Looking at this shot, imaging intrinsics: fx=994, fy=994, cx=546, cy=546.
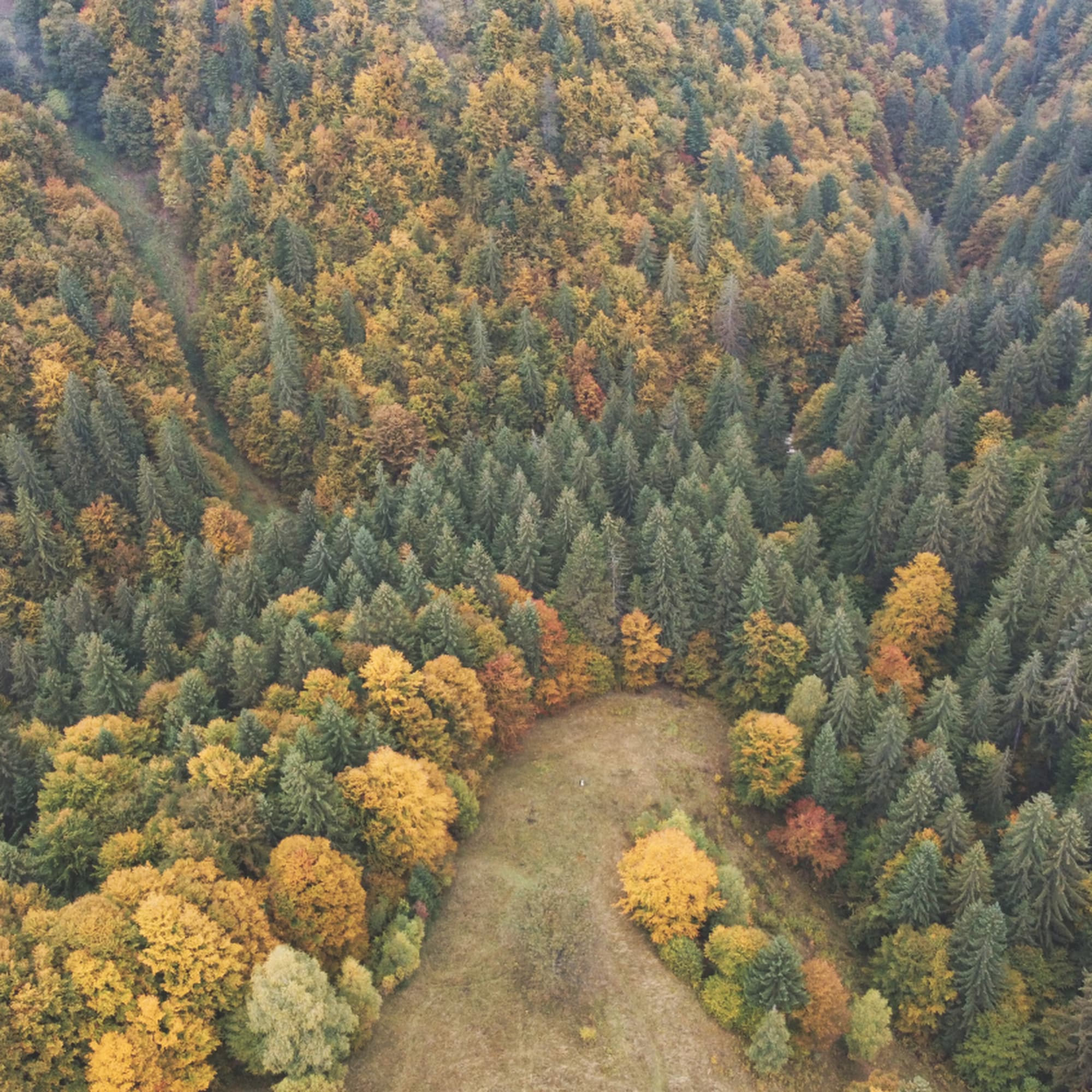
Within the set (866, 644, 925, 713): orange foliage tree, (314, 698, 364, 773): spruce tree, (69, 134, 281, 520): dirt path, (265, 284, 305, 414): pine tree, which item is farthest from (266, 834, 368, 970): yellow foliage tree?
(265, 284, 305, 414): pine tree

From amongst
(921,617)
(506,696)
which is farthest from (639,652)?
(921,617)

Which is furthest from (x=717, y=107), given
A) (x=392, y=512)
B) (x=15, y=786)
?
(x=15, y=786)

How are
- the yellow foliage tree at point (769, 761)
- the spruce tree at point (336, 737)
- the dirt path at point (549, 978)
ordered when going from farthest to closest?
the yellow foliage tree at point (769, 761) < the spruce tree at point (336, 737) < the dirt path at point (549, 978)

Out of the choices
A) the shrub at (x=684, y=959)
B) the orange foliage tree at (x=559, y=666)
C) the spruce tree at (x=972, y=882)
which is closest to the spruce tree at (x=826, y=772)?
the spruce tree at (x=972, y=882)

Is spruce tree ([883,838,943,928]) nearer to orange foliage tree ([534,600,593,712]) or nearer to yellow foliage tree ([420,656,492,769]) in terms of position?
Result: orange foliage tree ([534,600,593,712])

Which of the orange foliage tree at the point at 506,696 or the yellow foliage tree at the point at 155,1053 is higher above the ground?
the yellow foliage tree at the point at 155,1053

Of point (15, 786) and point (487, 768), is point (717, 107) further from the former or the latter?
point (15, 786)

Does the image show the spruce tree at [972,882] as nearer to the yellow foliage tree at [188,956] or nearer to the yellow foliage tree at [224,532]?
the yellow foliage tree at [188,956]
